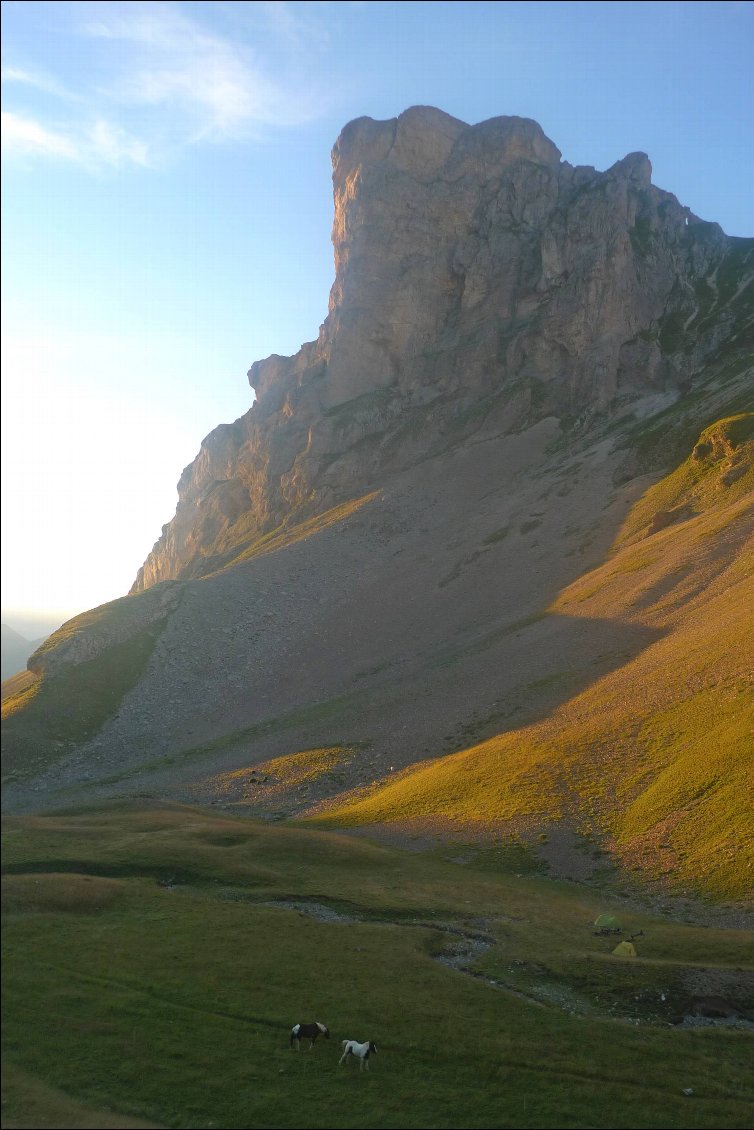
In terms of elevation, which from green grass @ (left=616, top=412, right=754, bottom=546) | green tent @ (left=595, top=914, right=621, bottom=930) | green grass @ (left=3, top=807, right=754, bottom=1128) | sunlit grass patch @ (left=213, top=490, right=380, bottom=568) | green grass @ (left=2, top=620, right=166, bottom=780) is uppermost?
sunlit grass patch @ (left=213, top=490, right=380, bottom=568)

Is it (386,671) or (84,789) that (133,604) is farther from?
(84,789)

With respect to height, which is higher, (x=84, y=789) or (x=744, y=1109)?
(x=84, y=789)

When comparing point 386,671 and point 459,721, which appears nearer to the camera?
point 459,721

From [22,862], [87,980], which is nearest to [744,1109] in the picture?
[87,980]

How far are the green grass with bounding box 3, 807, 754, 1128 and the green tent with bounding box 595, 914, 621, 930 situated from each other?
91 centimetres

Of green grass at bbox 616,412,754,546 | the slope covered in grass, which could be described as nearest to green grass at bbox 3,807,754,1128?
the slope covered in grass

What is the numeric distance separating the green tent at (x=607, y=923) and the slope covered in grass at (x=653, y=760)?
8.79 meters

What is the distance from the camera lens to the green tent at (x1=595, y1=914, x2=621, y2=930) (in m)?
42.4

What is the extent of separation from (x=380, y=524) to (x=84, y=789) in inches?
3684

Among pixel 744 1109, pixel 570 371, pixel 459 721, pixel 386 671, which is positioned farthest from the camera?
pixel 570 371

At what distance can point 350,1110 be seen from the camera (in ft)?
77.8

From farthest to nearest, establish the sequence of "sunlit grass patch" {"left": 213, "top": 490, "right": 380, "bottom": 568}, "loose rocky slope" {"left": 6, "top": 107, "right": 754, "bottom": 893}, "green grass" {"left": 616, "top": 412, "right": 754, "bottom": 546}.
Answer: "sunlit grass patch" {"left": 213, "top": 490, "right": 380, "bottom": 568} → "green grass" {"left": 616, "top": 412, "right": 754, "bottom": 546} → "loose rocky slope" {"left": 6, "top": 107, "right": 754, "bottom": 893}

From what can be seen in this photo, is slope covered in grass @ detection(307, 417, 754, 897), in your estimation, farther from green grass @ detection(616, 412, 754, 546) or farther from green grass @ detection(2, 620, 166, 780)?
green grass @ detection(2, 620, 166, 780)

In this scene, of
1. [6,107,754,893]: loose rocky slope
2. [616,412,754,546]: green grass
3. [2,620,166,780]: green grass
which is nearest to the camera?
[6,107,754,893]: loose rocky slope
